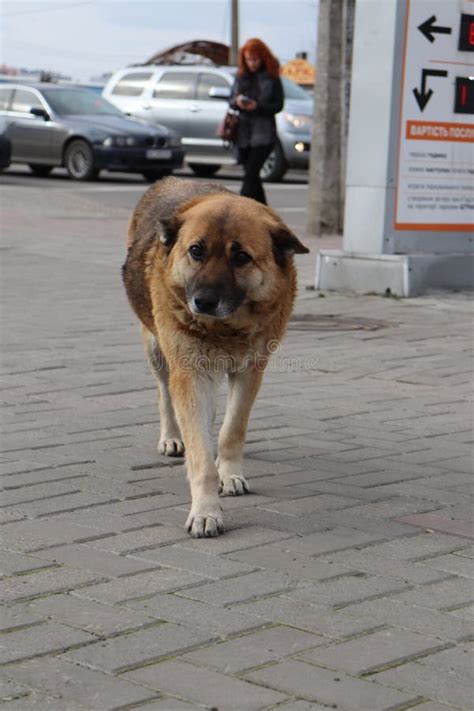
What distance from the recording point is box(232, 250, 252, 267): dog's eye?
16.3 feet

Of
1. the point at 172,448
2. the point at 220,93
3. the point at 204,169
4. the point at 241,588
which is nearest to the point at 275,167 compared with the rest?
the point at 220,93

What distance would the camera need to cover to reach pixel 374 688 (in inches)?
138

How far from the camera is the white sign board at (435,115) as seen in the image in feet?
37.2

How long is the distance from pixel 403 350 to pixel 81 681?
19.1 feet

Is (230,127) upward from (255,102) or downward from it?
downward

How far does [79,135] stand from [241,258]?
773 inches

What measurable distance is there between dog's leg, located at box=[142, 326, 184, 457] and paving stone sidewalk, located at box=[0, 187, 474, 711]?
119mm

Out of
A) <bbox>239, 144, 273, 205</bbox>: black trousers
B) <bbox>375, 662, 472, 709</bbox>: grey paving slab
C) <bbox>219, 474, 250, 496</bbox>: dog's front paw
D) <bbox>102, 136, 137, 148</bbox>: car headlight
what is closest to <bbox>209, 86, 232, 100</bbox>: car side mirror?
<bbox>102, 136, 137, 148</bbox>: car headlight

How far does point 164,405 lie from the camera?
632 centimetres

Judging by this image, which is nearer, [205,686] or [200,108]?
[205,686]

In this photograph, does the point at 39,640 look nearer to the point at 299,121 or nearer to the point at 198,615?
the point at 198,615

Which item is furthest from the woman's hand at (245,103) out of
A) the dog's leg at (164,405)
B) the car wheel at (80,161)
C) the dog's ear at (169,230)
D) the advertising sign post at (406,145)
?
the dog's ear at (169,230)

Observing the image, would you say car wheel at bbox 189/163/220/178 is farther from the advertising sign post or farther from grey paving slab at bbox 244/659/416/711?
grey paving slab at bbox 244/659/416/711

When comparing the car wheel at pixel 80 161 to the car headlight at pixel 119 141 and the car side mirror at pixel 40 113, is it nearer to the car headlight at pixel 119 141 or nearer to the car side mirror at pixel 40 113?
the car headlight at pixel 119 141
